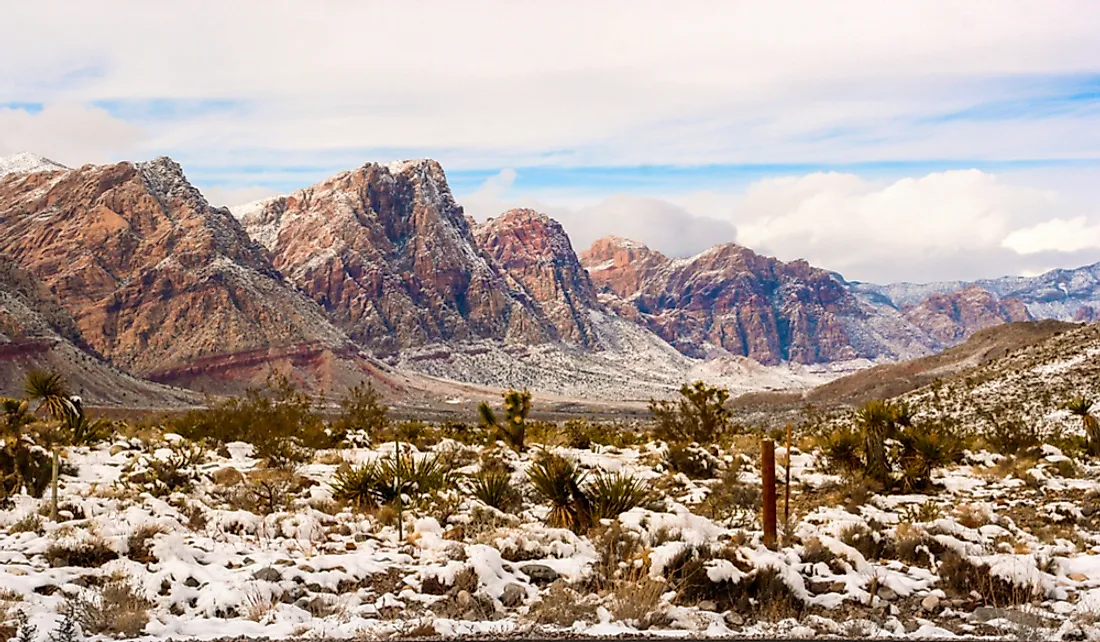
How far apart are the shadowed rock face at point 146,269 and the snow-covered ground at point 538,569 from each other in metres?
127

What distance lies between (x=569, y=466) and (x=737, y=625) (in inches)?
193

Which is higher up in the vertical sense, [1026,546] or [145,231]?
[145,231]

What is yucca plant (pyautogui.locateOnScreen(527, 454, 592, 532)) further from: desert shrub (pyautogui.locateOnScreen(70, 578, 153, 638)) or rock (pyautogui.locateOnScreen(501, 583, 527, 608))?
desert shrub (pyautogui.locateOnScreen(70, 578, 153, 638))

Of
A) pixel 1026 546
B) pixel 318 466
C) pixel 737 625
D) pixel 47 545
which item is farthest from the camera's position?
pixel 318 466

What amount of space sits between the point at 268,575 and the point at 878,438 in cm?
1268

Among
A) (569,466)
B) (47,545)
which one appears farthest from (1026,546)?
(47,545)

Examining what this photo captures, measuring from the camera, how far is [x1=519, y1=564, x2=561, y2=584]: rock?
9938mm

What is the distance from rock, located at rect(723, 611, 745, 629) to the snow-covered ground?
54 mm

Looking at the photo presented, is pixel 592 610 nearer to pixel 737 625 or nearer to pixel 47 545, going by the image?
pixel 737 625

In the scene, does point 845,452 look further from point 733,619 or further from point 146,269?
point 146,269

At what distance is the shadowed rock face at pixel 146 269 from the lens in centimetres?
13362

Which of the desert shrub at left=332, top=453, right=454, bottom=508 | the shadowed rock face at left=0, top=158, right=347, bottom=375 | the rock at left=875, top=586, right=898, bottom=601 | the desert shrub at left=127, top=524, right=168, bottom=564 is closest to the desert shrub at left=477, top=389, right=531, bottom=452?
the desert shrub at left=332, top=453, right=454, bottom=508

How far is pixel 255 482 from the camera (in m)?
15.6

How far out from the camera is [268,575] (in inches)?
378
